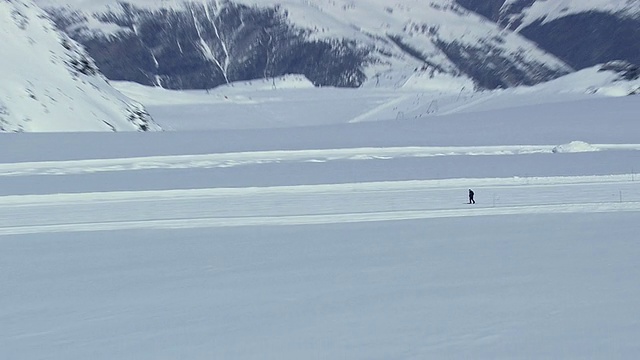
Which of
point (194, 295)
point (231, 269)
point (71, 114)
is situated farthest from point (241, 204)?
point (71, 114)

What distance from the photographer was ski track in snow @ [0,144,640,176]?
2111 cm

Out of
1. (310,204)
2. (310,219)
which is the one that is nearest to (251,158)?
(310,204)

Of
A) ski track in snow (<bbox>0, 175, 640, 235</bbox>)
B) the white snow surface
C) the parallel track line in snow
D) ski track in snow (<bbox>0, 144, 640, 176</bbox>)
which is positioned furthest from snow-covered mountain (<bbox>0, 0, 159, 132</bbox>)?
the parallel track line in snow

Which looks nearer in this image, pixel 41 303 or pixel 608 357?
pixel 608 357

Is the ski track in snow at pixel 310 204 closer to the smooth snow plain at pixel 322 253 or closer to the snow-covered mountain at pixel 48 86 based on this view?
the smooth snow plain at pixel 322 253

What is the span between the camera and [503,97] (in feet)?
163

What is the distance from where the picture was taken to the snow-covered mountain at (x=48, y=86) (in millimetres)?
33844

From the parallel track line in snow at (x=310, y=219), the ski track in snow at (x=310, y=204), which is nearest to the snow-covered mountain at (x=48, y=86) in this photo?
the ski track in snow at (x=310, y=204)

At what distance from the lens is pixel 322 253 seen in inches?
415

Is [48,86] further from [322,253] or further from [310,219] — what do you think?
[322,253]

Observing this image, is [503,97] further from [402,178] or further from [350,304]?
[350,304]

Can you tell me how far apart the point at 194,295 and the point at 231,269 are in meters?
1.13

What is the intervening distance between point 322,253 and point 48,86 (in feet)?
88.8

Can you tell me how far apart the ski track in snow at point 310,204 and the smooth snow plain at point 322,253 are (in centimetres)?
4
